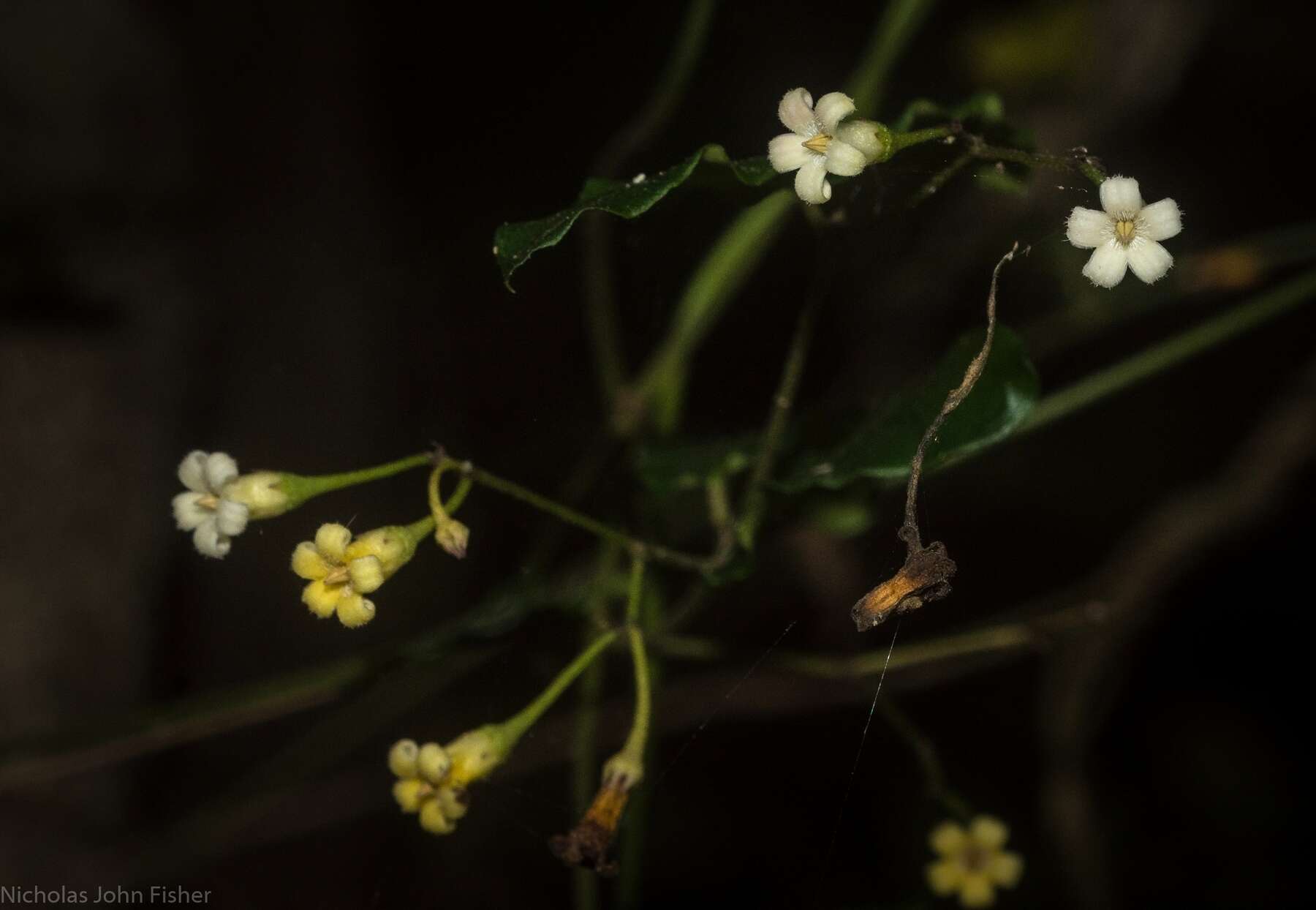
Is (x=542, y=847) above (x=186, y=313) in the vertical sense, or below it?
below

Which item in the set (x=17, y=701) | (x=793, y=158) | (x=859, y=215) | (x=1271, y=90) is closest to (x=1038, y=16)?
(x=1271, y=90)

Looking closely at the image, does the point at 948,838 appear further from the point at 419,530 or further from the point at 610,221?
the point at 610,221

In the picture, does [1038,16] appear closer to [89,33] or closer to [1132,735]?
[1132,735]

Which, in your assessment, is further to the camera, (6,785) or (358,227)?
(358,227)

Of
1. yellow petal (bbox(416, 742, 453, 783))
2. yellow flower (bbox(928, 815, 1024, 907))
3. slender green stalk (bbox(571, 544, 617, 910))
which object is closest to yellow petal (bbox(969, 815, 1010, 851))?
yellow flower (bbox(928, 815, 1024, 907))

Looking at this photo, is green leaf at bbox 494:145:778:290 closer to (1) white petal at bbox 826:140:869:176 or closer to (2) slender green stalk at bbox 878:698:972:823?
(1) white petal at bbox 826:140:869:176

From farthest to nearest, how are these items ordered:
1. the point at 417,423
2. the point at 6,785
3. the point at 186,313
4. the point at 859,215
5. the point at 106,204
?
the point at 417,423 → the point at 186,313 → the point at 106,204 → the point at 6,785 → the point at 859,215

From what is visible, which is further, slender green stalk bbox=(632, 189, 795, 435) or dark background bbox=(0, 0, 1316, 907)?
dark background bbox=(0, 0, 1316, 907)
